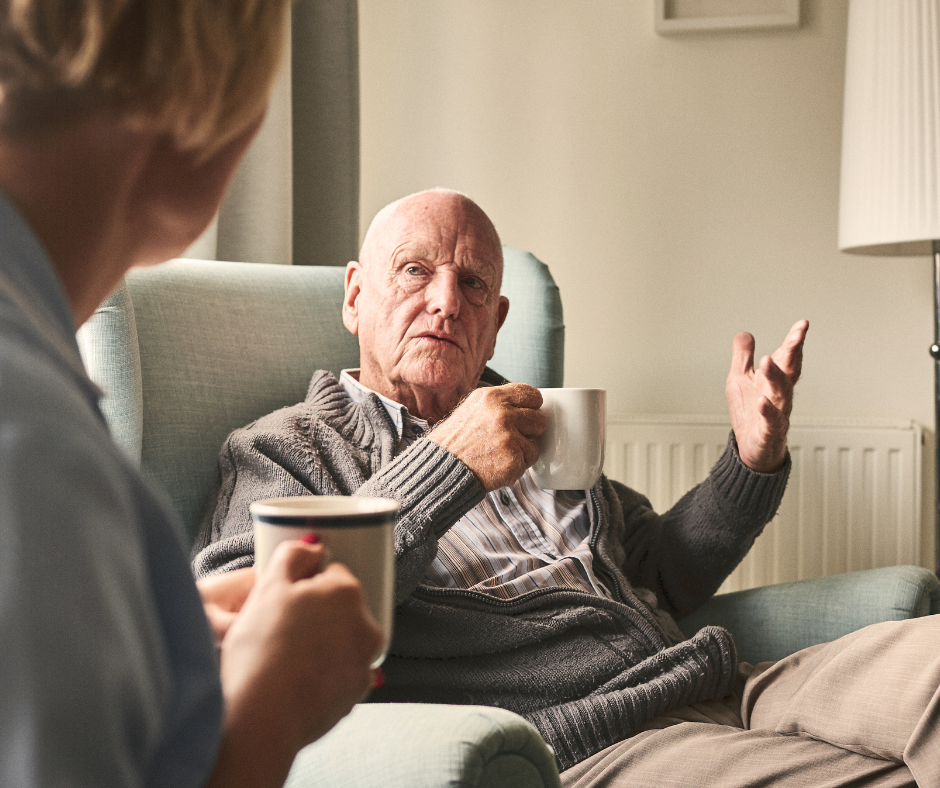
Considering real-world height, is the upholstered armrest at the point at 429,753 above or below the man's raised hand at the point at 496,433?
below

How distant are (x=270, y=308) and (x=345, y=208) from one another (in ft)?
2.31

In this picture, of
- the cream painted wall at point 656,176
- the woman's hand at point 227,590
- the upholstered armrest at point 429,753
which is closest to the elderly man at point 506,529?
the upholstered armrest at point 429,753

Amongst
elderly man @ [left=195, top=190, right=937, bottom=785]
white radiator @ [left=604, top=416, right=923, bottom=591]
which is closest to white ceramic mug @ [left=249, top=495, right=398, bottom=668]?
elderly man @ [left=195, top=190, right=937, bottom=785]

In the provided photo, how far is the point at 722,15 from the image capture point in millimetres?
2256

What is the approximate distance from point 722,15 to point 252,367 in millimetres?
1551

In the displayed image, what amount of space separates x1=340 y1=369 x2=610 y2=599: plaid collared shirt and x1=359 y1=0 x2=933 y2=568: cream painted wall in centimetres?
102

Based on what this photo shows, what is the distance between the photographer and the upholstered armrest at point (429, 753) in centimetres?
66

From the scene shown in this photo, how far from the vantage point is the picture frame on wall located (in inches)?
87.7

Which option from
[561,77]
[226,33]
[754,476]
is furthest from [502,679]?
[561,77]

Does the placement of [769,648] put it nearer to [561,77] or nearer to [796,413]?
[796,413]

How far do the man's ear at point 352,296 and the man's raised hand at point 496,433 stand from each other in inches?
15.5

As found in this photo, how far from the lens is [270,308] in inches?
57.8

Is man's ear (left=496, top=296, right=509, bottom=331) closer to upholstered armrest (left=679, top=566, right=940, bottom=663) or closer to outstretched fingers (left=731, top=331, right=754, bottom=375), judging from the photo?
outstretched fingers (left=731, top=331, right=754, bottom=375)

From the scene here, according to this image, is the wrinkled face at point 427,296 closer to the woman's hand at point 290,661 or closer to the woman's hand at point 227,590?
the woman's hand at point 227,590
